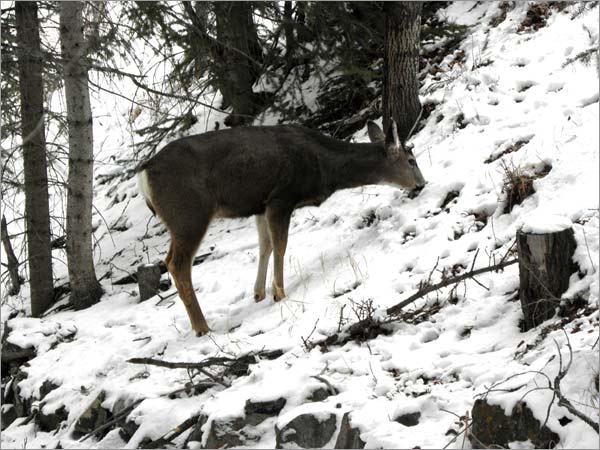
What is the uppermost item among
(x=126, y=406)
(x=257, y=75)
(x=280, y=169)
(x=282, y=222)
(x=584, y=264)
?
(x=257, y=75)

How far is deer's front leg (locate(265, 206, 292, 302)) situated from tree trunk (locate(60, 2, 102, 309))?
8.96 feet

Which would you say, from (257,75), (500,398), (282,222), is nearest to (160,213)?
(282,222)

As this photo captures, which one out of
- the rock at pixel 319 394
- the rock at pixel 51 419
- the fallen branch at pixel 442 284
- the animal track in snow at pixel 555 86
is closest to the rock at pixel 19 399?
the rock at pixel 51 419

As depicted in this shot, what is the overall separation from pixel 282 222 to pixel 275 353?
2.03 metres

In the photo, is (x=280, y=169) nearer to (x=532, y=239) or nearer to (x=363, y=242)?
(x=363, y=242)

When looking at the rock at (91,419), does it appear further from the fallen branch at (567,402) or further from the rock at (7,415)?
the fallen branch at (567,402)

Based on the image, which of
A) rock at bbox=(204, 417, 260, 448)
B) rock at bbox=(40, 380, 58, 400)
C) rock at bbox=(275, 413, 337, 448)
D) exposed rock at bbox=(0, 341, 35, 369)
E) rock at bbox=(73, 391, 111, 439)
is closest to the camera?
rock at bbox=(275, 413, 337, 448)

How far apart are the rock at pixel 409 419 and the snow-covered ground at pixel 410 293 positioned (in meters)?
0.04

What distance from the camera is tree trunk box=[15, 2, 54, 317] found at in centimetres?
984

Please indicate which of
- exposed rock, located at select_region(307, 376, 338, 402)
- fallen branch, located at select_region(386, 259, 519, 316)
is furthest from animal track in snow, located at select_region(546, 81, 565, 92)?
exposed rock, located at select_region(307, 376, 338, 402)

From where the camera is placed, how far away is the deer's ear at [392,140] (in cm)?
926

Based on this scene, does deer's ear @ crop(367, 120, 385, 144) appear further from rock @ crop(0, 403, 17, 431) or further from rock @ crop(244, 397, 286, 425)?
rock @ crop(0, 403, 17, 431)

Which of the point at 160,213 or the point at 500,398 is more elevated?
the point at 160,213

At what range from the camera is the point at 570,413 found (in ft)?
14.5
